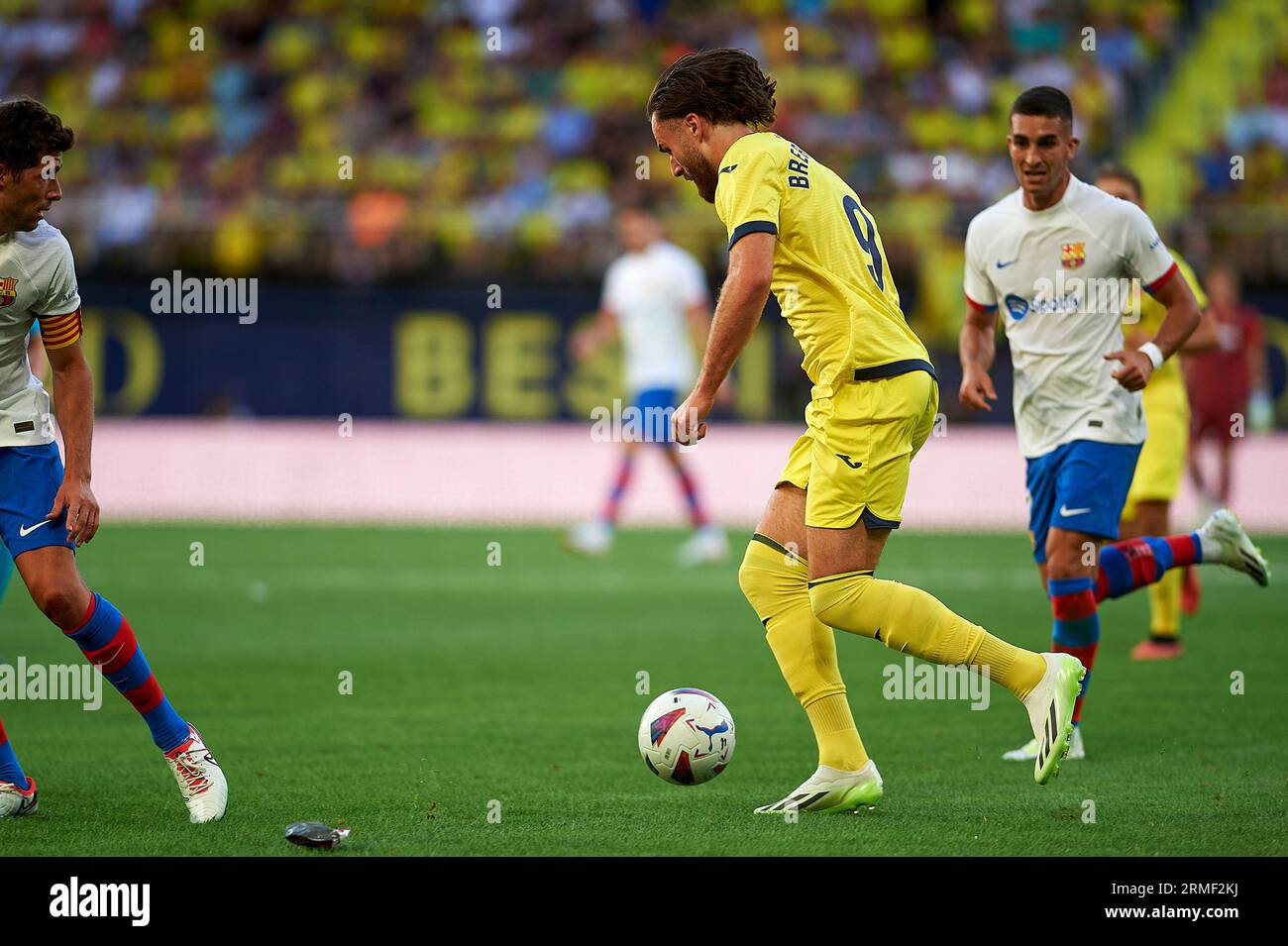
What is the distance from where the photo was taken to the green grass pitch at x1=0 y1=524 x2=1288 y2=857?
521 cm

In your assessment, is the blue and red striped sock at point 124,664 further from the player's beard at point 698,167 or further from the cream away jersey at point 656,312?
the cream away jersey at point 656,312

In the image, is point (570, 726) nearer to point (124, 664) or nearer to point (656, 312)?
point (124, 664)

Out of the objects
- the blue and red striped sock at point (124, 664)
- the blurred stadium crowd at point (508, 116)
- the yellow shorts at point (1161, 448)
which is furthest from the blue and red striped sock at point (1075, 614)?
the blurred stadium crowd at point (508, 116)

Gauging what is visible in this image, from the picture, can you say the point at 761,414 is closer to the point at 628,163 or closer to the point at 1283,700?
the point at 628,163

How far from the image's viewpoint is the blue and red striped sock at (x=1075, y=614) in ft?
21.5

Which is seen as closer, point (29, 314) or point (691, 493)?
point (29, 314)

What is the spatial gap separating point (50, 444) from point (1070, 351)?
12.6 feet

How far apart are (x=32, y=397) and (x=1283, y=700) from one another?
5.69 meters

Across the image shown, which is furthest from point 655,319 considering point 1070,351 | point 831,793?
point 831,793

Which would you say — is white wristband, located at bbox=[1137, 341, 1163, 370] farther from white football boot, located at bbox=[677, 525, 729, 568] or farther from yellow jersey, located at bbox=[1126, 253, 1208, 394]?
white football boot, located at bbox=[677, 525, 729, 568]

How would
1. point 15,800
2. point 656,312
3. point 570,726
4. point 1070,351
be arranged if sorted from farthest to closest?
point 656,312
point 570,726
point 1070,351
point 15,800

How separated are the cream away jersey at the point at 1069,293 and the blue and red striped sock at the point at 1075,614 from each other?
22.1 inches

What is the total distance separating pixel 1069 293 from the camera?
6.58m

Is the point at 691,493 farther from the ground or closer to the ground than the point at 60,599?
farther from the ground
